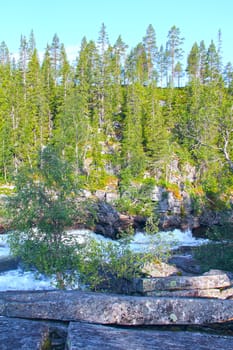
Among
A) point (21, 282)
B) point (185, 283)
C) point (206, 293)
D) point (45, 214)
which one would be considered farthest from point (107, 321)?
point (21, 282)

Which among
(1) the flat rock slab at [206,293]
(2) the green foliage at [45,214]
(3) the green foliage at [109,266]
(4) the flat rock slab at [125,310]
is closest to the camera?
(4) the flat rock slab at [125,310]

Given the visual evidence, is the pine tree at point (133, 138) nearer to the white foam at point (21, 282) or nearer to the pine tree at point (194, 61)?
the white foam at point (21, 282)

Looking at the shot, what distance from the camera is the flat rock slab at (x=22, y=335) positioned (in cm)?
353

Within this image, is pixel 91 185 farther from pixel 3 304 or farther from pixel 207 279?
pixel 3 304

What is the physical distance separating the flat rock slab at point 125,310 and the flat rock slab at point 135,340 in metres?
0.92

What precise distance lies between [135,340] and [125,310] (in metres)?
1.32

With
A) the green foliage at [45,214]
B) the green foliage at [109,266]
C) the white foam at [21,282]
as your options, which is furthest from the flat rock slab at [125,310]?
the white foam at [21,282]

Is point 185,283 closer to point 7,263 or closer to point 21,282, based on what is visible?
point 21,282

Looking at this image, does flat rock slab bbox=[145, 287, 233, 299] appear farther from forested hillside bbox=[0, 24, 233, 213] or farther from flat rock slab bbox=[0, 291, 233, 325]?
forested hillside bbox=[0, 24, 233, 213]

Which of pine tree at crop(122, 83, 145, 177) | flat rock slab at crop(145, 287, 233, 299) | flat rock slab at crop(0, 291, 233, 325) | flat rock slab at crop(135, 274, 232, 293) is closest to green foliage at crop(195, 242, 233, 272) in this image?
flat rock slab at crop(135, 274, 232, 293)

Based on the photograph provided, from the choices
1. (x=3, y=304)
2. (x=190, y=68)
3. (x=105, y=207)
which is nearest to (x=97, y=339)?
(x=3, y=304)

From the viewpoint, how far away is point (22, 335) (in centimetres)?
381

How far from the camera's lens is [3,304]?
5.67 metres

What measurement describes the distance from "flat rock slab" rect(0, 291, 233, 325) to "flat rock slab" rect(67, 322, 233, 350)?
3.00 ft
